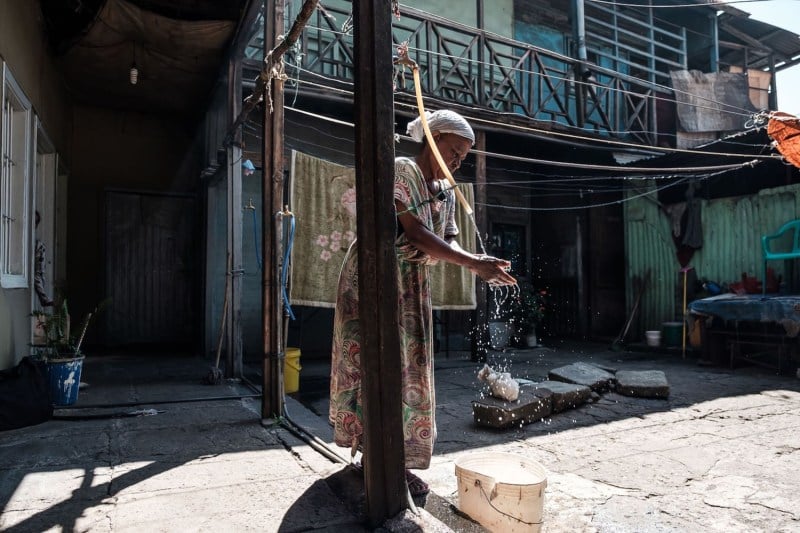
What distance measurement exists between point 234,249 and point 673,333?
8708 mm

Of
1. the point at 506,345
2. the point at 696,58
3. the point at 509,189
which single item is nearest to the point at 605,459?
the point at 506,345

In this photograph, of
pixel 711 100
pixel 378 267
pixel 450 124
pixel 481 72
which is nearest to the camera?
pixel 378 267

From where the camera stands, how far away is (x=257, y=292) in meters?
8.12

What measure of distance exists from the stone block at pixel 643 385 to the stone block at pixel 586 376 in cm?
16

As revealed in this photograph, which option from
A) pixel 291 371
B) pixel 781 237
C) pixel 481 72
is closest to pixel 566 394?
pixel 291 371

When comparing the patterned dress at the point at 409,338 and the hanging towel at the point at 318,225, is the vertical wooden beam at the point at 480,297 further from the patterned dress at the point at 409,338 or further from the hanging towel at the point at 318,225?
the patterned dress at the point at 409,338

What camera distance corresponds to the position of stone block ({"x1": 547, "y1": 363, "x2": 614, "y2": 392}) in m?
6.11

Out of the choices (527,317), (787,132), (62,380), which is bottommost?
(62,380)

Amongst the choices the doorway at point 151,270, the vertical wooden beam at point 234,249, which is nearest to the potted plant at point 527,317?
the vertical wooden beam at point 234,249

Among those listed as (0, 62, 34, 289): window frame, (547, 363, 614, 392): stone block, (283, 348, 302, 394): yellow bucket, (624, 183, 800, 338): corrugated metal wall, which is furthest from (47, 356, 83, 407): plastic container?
(624, 183, 800, 338): corrugated metal wall

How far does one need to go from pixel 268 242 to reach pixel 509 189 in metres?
8.15

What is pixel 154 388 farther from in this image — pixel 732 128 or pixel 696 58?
pixel 696 58

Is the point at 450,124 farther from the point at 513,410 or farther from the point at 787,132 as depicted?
the point at 787,132

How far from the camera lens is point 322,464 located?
3.16m
